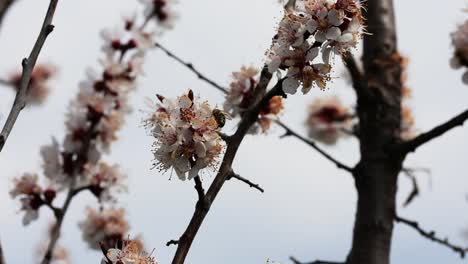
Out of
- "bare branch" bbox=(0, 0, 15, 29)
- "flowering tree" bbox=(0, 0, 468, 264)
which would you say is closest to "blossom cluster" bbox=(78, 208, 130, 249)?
"flowering tree" bbox=(0, 0, 468, 264)

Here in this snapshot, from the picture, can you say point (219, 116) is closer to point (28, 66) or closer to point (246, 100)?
point (28, 66)

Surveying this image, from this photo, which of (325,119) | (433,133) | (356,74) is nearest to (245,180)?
(433,133)

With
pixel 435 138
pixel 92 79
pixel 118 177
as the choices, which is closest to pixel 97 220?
pixel 118 177

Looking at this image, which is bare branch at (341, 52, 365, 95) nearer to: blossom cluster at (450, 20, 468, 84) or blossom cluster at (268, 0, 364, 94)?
blossom cluster at (450, 20, 468, 84)

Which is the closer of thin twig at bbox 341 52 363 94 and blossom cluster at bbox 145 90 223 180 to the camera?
blossom cluster at bbox 145 90 223 180

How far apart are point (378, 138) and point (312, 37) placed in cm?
112

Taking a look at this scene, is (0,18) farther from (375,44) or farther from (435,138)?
(375,44)

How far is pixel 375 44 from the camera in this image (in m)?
2.72

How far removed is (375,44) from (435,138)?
732mm

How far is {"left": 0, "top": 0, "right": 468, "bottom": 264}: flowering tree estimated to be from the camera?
1.26m

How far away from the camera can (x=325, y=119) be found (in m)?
5.07

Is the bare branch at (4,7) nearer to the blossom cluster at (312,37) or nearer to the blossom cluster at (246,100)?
the blossom cluster at (312,37)

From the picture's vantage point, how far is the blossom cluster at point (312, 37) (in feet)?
4.47

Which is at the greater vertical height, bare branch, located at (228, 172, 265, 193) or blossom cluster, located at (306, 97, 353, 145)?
blossom cluster, located at (306, 97, 353, 145)
